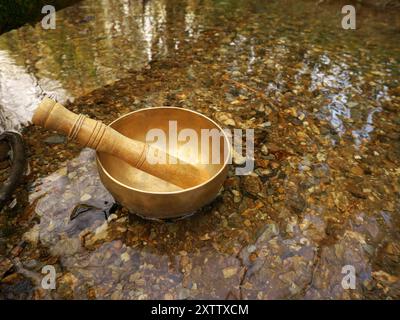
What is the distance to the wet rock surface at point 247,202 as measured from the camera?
2779mm

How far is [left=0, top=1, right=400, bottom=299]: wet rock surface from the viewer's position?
109 inches

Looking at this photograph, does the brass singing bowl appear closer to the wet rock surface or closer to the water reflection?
the wet rock surface

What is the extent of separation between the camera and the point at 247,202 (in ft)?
11.3

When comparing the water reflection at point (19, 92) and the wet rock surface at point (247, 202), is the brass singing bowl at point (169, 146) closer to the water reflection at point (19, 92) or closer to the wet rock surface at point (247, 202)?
the wet rock surface at point (247, 202)

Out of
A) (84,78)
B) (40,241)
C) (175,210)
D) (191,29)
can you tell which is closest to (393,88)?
(191,29)

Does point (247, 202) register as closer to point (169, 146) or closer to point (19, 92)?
point (169, 146)

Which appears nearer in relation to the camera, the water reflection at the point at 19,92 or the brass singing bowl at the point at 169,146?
the brass singing bowl at the point at 169,146

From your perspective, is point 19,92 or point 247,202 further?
point 19,92

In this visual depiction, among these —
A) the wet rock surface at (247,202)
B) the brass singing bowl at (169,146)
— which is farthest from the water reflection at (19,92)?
the brass singing bowl at (169,146)

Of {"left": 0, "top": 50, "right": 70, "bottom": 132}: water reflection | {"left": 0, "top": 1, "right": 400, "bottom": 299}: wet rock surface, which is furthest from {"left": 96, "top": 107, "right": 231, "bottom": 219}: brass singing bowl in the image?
{"left": 0, "top": 50, "right": 70, "bottom": 132}: water reflection

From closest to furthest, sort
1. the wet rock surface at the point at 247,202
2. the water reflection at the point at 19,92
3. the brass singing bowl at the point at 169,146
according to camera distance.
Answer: the brass singing bowl at the point at 169,146 < the wet rock surface at the point at 247,202 < the water reflection at the point at 19,92

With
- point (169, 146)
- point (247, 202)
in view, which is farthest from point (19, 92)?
point (247, 202)

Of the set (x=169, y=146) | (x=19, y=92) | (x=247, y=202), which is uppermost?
(x=19, y=92)
